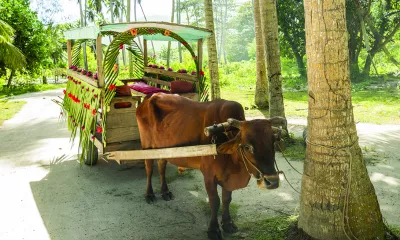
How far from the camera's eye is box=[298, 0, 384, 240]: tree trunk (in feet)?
11.6

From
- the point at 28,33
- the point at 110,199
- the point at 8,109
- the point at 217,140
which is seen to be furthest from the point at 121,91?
the point at 28,33

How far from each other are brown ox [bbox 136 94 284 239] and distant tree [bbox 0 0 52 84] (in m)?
20.3

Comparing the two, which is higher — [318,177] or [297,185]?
[318,177]

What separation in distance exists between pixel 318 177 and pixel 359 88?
1561 cm

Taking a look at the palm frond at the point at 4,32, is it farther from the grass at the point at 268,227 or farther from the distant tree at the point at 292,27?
the grass at the point at 268,227

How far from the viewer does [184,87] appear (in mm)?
6625

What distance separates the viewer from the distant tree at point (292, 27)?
21.0 m

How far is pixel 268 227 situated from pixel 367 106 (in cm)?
946

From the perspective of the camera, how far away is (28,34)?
23.8 m

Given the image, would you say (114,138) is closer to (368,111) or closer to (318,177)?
(318,177)

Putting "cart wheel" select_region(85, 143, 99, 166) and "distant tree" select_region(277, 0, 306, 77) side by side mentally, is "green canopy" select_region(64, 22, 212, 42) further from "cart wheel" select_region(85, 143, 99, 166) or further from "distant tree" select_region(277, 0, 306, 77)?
"distant tree" select_region(277, 0, 306, 77)

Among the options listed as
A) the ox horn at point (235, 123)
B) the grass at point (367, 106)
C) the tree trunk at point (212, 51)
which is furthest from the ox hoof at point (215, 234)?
the tree trunk at point (212, 51)

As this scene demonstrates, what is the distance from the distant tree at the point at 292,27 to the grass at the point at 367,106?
5907mm

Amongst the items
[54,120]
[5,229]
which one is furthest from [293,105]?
[5,229]
